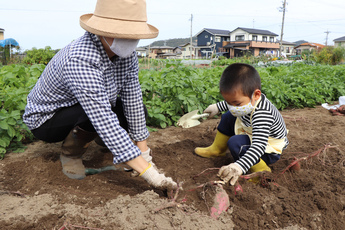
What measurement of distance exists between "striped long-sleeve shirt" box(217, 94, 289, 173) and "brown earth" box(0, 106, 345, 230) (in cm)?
15

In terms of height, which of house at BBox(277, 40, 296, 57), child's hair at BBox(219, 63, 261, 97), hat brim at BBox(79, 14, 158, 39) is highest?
hat brim at BBox(79, 14, 158, 39)

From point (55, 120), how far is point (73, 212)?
2.63ft

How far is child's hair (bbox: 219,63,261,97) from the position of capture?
2.04 metres

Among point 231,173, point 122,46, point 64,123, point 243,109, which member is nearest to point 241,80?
point 243,109

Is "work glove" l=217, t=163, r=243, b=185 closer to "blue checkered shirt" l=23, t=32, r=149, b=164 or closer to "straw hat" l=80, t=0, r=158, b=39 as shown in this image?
"blue checkered shirt" l=23, t=32, r=149, b=164

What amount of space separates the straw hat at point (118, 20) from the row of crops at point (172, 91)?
1.42m

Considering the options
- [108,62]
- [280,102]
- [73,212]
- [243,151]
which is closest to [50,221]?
[73,212]

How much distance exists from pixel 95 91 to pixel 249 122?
1.20m

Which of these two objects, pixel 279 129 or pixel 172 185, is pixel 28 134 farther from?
pixel 279 129

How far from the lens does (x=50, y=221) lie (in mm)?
1558

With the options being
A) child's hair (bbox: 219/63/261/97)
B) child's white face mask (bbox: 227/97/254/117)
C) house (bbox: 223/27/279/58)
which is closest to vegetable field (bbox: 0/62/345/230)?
child's white face mask (bbox: 227/97/254/117)

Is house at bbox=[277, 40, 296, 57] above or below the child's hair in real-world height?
below

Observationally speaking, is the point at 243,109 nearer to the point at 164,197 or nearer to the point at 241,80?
the point at 241,80

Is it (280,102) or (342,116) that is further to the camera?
(280,102)
